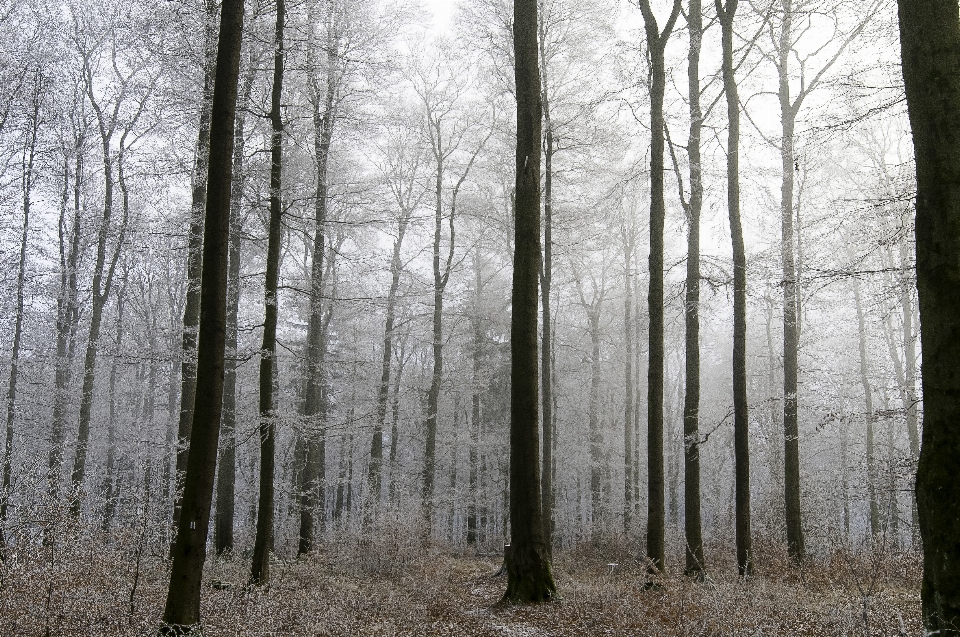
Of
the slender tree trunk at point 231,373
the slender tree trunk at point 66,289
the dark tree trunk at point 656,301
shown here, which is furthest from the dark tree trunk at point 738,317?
the slender tree trunk at point 66,289

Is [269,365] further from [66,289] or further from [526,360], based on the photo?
[66,289]

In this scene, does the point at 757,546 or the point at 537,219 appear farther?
the point at 757,546

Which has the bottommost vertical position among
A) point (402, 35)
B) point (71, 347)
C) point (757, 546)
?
point (757, 546)

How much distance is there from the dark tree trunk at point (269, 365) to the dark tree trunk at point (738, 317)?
282 inches

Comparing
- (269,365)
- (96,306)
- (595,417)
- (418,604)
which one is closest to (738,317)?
(418,604)

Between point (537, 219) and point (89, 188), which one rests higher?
point (89, 188)

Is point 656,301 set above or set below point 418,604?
above

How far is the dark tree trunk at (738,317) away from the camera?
9.73 meters

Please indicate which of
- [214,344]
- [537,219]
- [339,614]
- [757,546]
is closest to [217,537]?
[339,614]

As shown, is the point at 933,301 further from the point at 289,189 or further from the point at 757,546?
the point at 757,546

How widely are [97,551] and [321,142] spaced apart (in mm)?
9851

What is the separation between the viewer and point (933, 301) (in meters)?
4.21

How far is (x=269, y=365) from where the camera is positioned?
9.53 m

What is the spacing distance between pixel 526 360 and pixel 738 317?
4318mm
